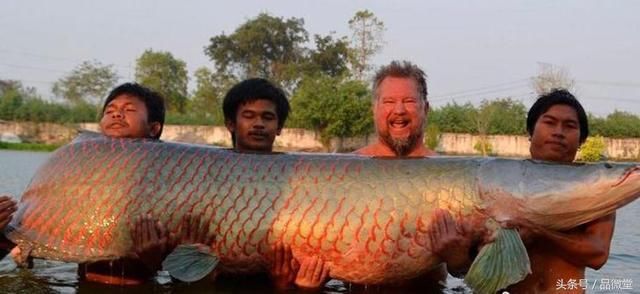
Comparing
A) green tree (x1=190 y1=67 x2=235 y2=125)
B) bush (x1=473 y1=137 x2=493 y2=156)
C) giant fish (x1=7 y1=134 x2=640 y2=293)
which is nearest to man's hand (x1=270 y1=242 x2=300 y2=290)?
giant fish (x1=7 y1=134 x2=640 y2=293)

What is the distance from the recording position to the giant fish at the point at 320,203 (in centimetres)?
352

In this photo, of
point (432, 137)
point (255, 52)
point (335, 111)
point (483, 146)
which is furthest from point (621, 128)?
point (255, 52)

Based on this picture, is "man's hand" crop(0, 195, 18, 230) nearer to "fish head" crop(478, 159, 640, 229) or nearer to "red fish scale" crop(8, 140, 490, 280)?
"red fish scale" crop(8, 140, 490, 280)

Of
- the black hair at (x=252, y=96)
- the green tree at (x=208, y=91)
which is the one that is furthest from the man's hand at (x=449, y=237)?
the green tree at (x=208, y=91)

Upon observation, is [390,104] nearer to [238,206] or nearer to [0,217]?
[238,206]

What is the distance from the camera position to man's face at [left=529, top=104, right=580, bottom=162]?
4.02 meters

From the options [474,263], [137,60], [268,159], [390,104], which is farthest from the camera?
[137,60]

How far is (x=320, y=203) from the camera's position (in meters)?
3.71

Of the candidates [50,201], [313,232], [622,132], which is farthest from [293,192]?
[622,132]

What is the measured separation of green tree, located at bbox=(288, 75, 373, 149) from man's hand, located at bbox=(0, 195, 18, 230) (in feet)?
105

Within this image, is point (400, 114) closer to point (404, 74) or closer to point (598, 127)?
point (404, 74)

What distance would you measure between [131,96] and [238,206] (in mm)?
1397

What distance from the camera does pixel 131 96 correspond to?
4605mm

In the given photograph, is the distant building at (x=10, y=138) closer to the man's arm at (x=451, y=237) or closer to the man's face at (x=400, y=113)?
the man's face at (x=400, y=113)
